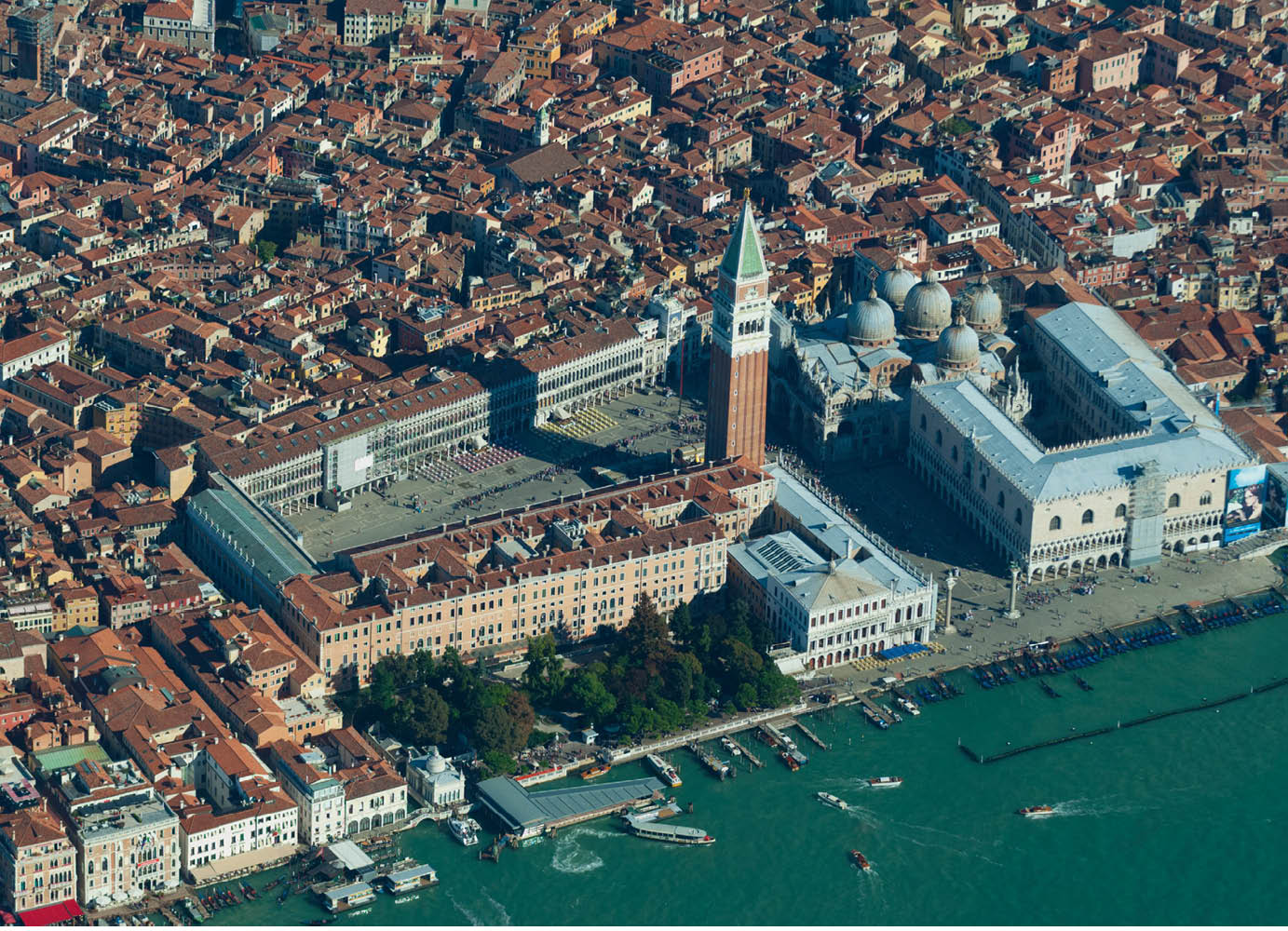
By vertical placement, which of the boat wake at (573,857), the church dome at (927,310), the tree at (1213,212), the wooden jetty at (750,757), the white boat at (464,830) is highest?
the church dome at (927,310)

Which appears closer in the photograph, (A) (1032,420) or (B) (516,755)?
(B) (516,755)

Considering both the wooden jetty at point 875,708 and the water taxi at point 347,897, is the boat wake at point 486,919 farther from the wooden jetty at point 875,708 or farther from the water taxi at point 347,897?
the wooden jetty at point 875,708

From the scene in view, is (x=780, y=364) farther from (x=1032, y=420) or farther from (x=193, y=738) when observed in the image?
(x=193, y=738)

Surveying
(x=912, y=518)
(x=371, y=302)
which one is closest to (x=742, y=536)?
(x=912, y=518)

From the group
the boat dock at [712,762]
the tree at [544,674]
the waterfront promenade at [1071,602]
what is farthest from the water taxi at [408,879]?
the waterfront promenade at [1071,602]

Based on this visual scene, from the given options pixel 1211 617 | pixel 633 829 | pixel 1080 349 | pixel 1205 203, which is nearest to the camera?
pixel 633 829

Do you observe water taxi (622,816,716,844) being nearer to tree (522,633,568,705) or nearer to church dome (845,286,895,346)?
tree (522,633,568,705)
